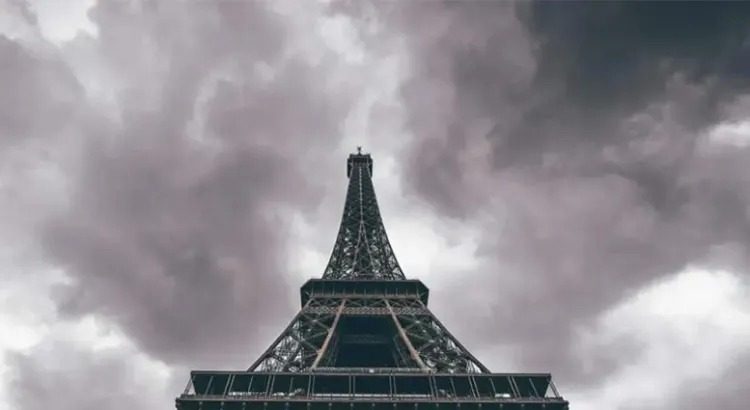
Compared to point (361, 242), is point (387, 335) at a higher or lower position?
lower

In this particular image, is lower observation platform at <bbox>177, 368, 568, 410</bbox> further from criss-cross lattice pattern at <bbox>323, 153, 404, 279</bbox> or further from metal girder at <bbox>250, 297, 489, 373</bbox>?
criss-cross lattice pattern at <bbox>323, 153, 404, 279</bbox>

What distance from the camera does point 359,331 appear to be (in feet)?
282

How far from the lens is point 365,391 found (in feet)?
213

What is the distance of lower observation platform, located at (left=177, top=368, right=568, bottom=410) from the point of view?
58906mm

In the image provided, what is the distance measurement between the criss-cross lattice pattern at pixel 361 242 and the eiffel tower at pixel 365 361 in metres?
0.18

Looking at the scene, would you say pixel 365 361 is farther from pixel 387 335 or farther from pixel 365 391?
pixel 365 391

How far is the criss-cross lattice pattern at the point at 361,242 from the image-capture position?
99.4 meters

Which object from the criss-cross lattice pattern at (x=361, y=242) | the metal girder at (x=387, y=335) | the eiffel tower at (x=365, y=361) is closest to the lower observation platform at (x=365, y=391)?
the eiffel tower at (x=365, y=361)

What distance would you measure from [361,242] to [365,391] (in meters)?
43.2

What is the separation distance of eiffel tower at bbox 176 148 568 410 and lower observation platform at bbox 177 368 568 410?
0.24 ft

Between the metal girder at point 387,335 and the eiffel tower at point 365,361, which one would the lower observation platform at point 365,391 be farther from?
the metal girder at point 387,335

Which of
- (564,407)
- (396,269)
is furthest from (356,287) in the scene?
(564,407)

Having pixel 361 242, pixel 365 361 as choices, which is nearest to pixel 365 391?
pixel 365 361

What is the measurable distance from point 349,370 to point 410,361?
1137 cm
